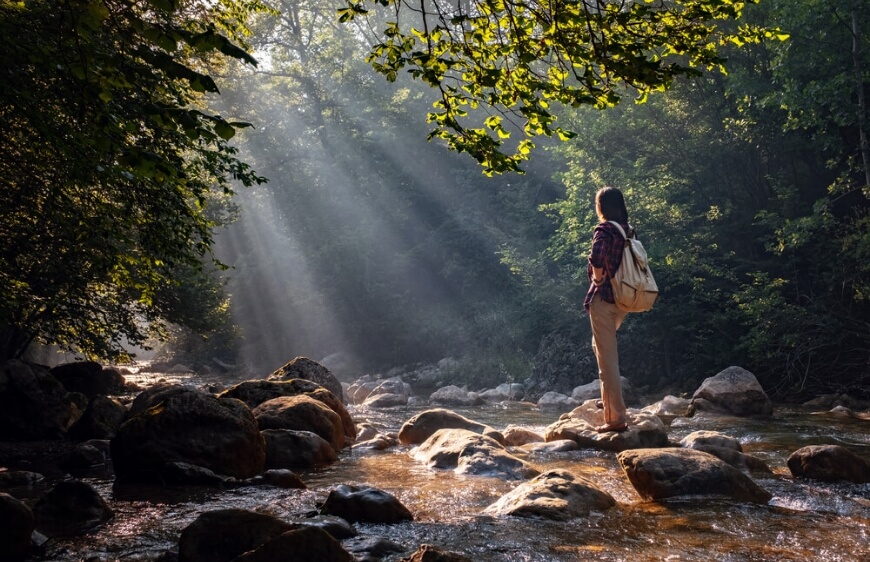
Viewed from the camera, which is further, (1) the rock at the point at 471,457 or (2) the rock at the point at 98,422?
(2) the rock at the point at 98,422

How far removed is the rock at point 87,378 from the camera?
14.8 meters

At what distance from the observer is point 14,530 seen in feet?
13.1

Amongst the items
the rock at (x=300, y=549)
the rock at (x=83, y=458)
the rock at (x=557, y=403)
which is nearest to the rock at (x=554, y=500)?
the rock at (x=300, y=549)

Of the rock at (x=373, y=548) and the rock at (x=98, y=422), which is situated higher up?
the rock at (x=98, y=422)

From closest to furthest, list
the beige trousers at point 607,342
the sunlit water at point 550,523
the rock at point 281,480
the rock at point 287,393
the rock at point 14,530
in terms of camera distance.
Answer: the rock at point 14,530
the sunlit water at point 550,523
the rock at point 281,480
the beige trousers at point 607,342
the rock at point 287,393

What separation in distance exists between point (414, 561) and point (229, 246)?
3662 centimetres

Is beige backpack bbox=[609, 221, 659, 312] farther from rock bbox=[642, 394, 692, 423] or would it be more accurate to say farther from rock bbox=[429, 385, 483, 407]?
rock bbox=[429, 385, 483, 407]

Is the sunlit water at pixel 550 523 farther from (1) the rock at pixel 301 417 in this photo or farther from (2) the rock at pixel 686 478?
(1) the rock at pixel 301 417

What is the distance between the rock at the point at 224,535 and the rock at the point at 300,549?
312 millimetres

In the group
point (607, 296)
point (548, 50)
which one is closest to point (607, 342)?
point (607, 296)

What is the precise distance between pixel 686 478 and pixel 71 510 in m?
4.58

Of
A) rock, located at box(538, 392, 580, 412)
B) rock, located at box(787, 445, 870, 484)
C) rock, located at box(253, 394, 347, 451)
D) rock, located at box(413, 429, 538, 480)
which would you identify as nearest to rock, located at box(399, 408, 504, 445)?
rock, located at box(253, 394, 347, 451)

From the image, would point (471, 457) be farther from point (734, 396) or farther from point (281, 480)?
point (734, 396)

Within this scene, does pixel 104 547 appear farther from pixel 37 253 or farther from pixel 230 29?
pixel 230 29
